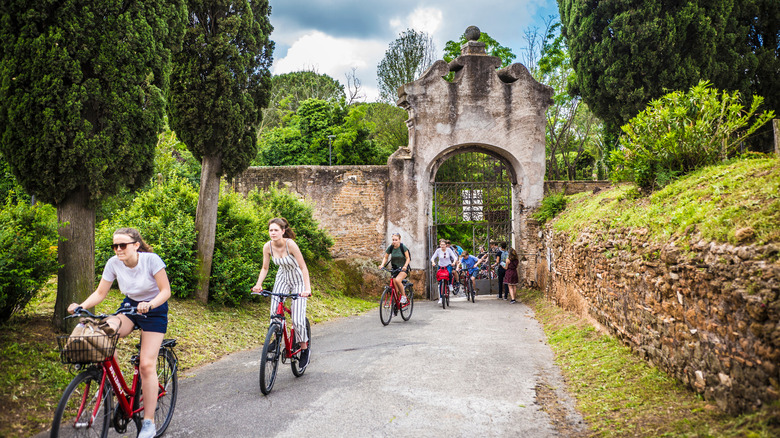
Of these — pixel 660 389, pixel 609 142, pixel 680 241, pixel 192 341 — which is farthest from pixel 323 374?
pixel 609 142

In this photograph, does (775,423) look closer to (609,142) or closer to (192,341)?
(192,341)

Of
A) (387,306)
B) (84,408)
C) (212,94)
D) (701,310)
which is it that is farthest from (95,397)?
(212,94)

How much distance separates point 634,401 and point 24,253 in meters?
6.91

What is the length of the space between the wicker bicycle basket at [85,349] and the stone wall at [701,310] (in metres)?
4.79

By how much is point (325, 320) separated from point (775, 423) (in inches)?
379

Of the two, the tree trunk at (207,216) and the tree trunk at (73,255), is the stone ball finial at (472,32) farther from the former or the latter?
the tree trunk at (73,255)

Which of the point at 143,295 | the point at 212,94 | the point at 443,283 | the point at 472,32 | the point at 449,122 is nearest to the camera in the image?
the point at 143,295

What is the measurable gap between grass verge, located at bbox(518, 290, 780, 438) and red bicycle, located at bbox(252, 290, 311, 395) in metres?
3.29

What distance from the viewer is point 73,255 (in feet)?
21.7

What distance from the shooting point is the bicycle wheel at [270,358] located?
5684 mm

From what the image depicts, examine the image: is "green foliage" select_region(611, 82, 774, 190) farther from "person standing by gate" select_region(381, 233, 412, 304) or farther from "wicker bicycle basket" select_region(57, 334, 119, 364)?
"wicker bicycle basket" select_region(57, 334, 119, 364)

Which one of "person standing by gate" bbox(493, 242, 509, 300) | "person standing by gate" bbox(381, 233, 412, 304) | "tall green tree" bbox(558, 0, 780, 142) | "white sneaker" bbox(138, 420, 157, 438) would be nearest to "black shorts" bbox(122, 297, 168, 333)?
"white sneaker" bbox(138, 420, 157, 438)

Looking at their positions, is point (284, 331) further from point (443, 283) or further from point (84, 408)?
point (443, 283)

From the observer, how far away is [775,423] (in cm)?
350
